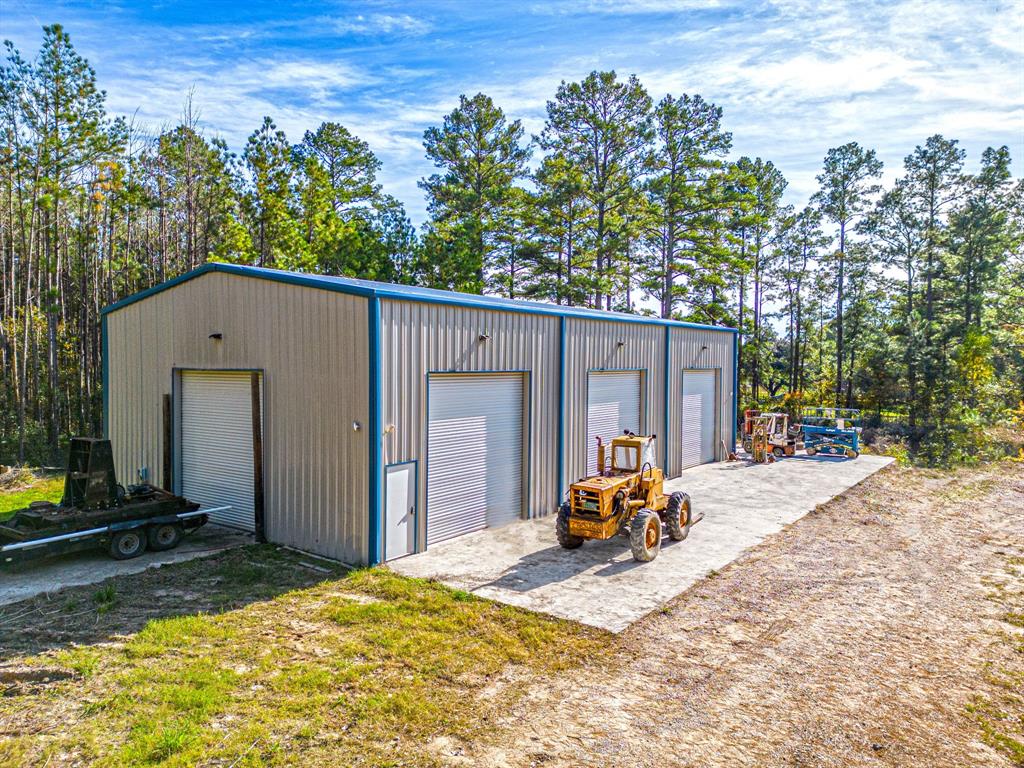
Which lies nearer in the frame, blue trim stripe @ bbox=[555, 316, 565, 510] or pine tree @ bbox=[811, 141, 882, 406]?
blue trim stripe @ bbox=[555, 316, 565, 510]

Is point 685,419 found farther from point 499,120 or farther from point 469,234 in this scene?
point 499,120

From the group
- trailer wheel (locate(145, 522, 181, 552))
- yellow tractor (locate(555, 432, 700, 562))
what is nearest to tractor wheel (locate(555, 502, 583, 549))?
yellow tractor (locate(555, 432, 700, 562))

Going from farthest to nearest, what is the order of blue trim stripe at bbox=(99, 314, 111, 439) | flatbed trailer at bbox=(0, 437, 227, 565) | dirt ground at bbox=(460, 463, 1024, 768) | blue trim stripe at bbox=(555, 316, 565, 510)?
blue trim stripe at bbox=(99, 314, 111, 439)
blue trim stripe at bbox=(555, 316, 565, 510)
flatbed trailer at bbox=(0, 437, 227, 565)
dirt ground at bbox=(460, 463, 1024, 768)

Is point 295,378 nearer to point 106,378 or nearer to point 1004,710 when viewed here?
point 106,378

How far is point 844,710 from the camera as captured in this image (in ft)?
16.6

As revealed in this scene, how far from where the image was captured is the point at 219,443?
10570 mm

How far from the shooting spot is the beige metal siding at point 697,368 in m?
15.8

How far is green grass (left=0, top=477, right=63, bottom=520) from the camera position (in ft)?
37.9

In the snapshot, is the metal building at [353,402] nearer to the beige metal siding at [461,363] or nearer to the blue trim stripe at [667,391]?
the beige metal siding at [461,363]

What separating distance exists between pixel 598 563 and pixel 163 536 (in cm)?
621

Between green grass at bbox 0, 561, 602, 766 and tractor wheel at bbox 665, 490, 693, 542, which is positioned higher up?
tractor wheel at bbox 665, 490, 693, 542

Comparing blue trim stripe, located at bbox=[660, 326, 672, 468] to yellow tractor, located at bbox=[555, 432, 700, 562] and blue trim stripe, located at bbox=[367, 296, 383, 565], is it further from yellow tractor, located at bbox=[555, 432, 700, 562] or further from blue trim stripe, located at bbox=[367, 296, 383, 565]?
blue trim stripe, located at bbox=[367, 296, 383, 565]

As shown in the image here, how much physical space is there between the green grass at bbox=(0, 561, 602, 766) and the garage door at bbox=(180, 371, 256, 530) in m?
3.31

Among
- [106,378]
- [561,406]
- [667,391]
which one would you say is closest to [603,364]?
[561,406]
